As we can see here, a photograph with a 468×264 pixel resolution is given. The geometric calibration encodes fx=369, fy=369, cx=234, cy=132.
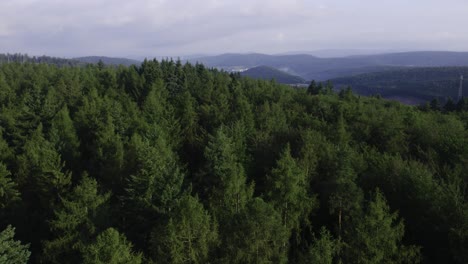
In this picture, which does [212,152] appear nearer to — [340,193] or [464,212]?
[340,193]

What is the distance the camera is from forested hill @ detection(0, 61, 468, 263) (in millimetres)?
18547

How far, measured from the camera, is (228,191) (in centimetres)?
2297

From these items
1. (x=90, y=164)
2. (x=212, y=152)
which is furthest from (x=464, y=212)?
(x=90, y=164)

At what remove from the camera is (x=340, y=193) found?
894 inches

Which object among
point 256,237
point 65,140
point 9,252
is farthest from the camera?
point 65,140

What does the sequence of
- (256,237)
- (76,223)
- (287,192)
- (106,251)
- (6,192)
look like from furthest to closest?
(6,192), (287,192), (76,223), (256,237), (106,251)

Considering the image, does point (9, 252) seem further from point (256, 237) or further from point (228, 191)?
point (256, 237)

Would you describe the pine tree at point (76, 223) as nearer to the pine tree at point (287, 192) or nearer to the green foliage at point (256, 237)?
the green foliage at point (256, 237)

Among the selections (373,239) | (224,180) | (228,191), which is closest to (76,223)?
(228,191)

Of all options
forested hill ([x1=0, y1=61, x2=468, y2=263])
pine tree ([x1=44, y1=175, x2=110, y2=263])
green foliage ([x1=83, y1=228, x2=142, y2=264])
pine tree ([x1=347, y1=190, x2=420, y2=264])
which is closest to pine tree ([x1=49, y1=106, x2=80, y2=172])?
forested hill ([x1=0, y1=61, x2=468, y2=263])

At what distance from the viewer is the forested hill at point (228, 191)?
18547 mm

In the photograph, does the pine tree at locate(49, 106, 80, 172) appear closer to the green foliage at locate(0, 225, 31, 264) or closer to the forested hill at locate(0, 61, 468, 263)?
the forested hill at locate(0, 61, 468, 263)

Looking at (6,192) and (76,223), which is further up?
(6,192)

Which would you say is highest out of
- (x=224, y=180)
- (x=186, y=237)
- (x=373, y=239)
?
(x=224, y=180)
